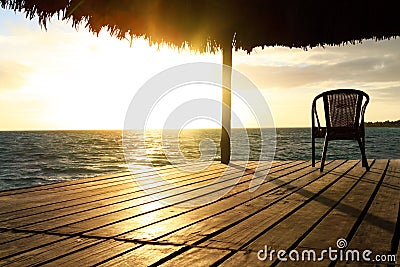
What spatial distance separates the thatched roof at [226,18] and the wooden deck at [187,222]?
144cm

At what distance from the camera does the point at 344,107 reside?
4.82 metres

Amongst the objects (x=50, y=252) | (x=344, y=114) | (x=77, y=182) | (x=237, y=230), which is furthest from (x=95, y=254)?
(x=344, y=114)

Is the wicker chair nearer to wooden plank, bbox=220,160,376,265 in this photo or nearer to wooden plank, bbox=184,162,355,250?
wooden plank, bbox=184,162,355,250

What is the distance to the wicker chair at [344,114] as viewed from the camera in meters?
4.72

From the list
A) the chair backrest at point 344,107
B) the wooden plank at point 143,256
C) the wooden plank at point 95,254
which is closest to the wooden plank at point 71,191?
→ the wooden plank at point 95,254

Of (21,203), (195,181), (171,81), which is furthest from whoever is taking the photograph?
(171,81)

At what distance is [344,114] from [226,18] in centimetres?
158

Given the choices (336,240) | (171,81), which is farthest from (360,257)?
(171,81)

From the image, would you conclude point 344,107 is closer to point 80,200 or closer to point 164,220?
point 80,200

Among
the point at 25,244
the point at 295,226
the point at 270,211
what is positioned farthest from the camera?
the point at 270,211

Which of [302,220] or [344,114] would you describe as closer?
[302,220]

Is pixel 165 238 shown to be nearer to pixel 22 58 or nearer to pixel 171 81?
pixel 171 81

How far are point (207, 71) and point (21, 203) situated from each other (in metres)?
2.87

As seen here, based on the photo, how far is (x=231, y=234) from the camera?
1.92 m
